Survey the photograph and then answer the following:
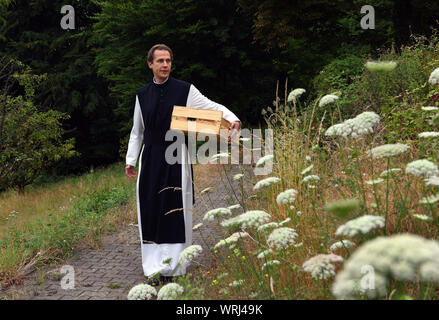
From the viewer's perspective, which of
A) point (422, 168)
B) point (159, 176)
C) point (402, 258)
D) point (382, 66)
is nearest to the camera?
point (402, 258)

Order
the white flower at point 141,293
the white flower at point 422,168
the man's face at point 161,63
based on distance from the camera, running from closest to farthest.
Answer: the white flower at point 422,168
the white flower at point 141,293
the man's face at point 161,63

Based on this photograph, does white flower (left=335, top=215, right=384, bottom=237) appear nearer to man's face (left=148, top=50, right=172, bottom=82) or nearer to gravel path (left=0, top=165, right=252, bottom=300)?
gravel path (left=0, top=165, right=252, bottom=300)

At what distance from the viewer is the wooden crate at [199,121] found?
4062 millimetres

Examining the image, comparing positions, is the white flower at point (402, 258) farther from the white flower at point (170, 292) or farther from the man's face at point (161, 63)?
the man's face at point (161, 63)

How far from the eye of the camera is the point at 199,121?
4105 mm

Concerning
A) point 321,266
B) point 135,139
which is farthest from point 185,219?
point 321,266

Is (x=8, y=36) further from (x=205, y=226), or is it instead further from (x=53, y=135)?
(x=205, y=226)

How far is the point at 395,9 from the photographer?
1209 cm

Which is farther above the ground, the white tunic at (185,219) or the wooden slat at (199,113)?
the wooden slat at (199,113)

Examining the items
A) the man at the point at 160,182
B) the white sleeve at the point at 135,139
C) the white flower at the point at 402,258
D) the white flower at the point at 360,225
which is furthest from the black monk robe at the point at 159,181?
the white flower at the point at 402,258

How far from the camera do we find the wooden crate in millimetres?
4062

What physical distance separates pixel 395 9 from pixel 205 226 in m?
9.12

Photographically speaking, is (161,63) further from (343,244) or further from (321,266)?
(321,266)

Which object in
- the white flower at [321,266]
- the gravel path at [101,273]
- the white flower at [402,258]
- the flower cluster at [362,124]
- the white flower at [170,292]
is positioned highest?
the flower cluster at [362,124]
